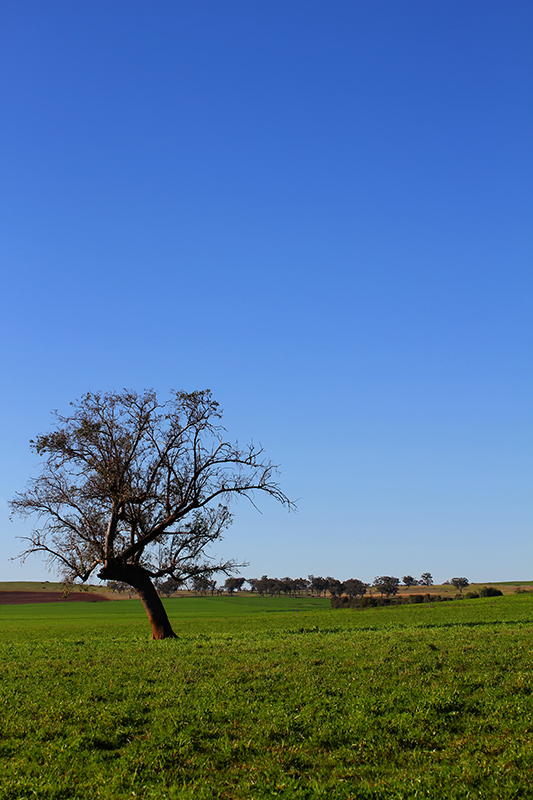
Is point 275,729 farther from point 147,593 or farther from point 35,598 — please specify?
point 35,598

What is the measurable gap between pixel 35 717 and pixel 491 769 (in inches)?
412

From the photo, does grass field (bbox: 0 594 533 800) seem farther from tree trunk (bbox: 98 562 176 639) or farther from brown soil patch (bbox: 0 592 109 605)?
brown soil patch (bbox: 0 592 109 605)

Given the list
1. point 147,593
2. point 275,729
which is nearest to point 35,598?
point 147,593

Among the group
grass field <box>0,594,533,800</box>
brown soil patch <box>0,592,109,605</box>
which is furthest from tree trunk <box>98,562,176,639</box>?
brown soil patch <box>0,592,109,605</box>

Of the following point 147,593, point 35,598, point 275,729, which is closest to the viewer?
point 275,729

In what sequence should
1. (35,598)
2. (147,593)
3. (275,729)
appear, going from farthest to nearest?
(35,598) → (147,593) → (275,729)

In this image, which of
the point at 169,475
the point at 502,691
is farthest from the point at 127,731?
the point at 169,475

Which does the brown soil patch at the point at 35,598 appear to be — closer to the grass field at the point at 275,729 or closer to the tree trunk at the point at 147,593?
the tree trunk at the point at 147,593

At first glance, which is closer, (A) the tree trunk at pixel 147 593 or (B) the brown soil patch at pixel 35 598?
(A) the tree trunk at pixel 147 593

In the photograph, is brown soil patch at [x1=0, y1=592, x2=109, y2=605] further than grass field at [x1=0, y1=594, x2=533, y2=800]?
Yes

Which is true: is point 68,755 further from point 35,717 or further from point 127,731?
point 35,717

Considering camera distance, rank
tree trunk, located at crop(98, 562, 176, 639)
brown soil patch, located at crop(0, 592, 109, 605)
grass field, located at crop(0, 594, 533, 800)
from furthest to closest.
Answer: brown soil patch, located at crop(0, 592, 109, 605) < tree trunk, located at crop(98, 562, 176, 639) < grass field, located at crop(0, 594, 533, 800)

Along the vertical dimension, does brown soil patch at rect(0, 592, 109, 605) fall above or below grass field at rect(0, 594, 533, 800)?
below

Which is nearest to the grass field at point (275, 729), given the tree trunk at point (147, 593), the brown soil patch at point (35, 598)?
the tree trunk at point (147, 593)
